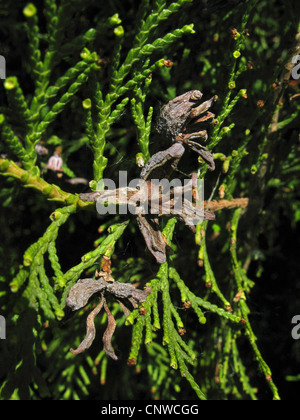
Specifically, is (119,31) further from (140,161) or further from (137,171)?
(137,171)

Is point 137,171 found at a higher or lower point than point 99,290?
higher

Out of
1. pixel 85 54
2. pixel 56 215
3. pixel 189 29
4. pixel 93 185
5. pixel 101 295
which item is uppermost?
pixel 189 29

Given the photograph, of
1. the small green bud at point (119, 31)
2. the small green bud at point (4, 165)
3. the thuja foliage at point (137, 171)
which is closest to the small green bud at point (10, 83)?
the thuja foliage at point (137, 171)

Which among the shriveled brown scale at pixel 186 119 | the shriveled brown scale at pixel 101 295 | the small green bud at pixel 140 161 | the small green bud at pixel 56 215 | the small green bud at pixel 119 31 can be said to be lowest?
the shriveled brown scale at pixel 101 295

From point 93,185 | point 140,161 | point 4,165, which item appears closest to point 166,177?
point 140,161

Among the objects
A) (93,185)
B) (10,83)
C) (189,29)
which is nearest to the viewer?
(10,83)

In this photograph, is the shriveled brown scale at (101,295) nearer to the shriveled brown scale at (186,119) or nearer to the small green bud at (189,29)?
the shriveled brown scale at (186,119)

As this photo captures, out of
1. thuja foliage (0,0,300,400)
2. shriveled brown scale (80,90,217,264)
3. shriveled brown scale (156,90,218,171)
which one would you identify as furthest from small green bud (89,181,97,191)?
shriveled brown scale (156,90,218,171)

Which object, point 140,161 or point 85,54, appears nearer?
point 85,54
